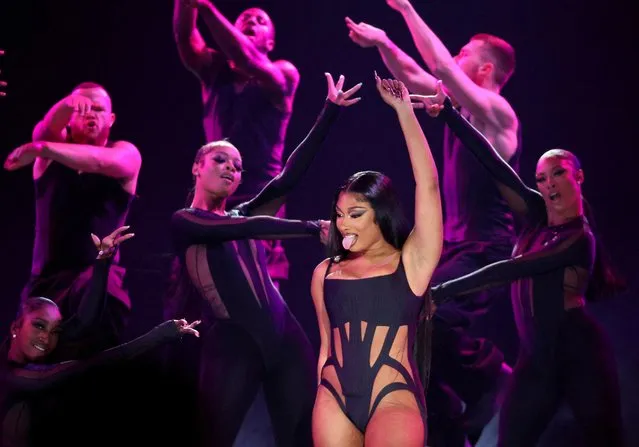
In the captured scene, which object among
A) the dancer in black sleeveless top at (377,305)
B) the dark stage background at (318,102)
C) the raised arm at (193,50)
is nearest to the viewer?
the dancer in black sleeveless top at (377,305)

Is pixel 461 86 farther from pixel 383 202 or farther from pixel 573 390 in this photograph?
pixel 383 202

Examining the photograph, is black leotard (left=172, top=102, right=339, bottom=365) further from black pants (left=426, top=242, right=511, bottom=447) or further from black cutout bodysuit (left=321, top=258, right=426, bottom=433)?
black cutout bodysuit (left=321, top=258, right=426, bottom=433)

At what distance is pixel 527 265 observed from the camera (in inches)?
187

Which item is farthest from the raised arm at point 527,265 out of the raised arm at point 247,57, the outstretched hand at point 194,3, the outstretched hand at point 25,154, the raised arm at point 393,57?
the outstretched hand at point 25,154

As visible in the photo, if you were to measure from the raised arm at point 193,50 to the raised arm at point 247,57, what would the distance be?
0.12m

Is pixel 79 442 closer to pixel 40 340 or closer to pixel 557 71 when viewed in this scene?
pixel 40 340

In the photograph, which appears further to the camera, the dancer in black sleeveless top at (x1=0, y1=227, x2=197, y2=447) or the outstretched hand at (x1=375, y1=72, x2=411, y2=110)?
the dancer in black sleeveless top at (x1=0, y1=227, x2=197, y2=447)

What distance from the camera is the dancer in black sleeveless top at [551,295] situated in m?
4.58

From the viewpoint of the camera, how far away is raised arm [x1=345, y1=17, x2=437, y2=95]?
531cm

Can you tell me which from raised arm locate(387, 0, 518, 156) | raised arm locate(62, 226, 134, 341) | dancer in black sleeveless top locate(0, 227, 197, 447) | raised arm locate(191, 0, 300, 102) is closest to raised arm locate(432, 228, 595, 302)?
raised arm locate(387, 0, 518, 156)

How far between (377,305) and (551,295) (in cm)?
199

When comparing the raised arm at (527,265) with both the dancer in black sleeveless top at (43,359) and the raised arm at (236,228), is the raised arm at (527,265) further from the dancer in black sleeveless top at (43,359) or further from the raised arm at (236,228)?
the dancer in black sleeveless top at (43,359)

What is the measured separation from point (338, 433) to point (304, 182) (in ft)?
9.14

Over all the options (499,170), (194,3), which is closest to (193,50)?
(194,3)
